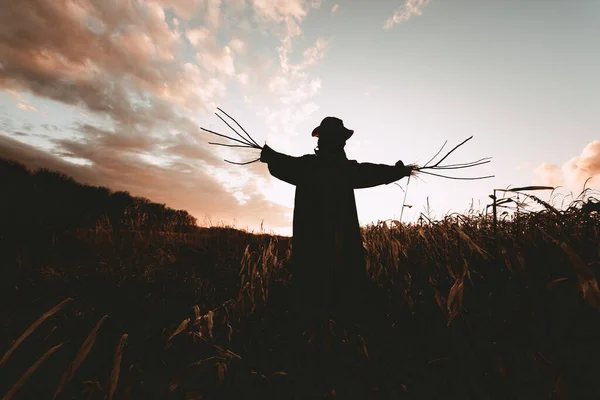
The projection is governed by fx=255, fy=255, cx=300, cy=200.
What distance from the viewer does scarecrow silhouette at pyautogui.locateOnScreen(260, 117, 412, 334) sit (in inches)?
99.7

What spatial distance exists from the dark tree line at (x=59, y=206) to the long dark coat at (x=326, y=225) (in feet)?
21.2

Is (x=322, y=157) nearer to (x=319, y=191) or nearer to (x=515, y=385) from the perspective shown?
(x=319, y=191)

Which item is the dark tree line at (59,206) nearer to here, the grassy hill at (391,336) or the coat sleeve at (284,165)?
the grassy hill at (391,336)

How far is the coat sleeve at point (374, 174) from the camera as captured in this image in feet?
9.20

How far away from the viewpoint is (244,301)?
2311 mm

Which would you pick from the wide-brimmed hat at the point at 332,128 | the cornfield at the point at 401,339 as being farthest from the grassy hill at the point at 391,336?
the wide-brimmed hat at the point at 332,128

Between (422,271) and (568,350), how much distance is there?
2.84 ft

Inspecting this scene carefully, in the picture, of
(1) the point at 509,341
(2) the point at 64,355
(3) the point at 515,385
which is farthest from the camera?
(2) the point at 64,355

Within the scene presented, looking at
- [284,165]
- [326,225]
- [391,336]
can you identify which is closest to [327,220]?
[326,225]

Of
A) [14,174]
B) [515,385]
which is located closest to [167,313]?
[515,385]

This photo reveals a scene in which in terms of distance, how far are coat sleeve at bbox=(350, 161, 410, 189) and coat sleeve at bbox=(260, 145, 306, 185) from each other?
0.59m

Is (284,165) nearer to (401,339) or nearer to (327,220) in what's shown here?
(327,220)

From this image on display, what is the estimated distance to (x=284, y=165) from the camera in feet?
8.87

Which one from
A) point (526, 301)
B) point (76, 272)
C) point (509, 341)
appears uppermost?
point (526, 301)
